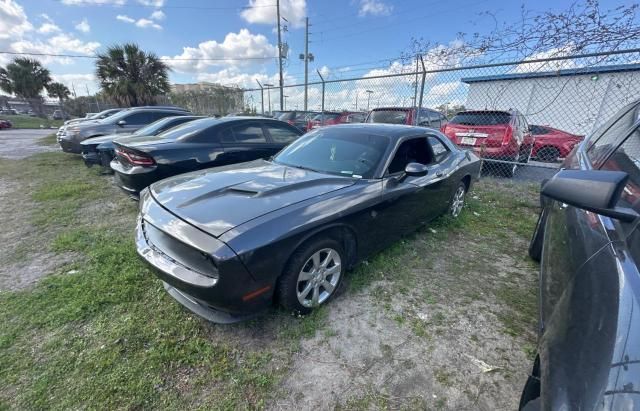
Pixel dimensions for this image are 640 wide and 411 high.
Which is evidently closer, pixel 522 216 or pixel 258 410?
pixel 258 410

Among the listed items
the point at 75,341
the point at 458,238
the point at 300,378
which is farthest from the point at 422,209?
the point at 75,341

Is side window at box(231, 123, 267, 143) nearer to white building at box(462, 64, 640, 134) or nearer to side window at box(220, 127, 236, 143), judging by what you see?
side window at box(220, 127, 236, 143)

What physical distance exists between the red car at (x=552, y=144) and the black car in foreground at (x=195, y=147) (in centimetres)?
783

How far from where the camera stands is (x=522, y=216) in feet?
15.5

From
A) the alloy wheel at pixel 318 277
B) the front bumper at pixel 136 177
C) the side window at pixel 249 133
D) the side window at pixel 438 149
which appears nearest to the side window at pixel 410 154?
the side window at pixel 438 149

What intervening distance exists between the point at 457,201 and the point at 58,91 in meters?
51.6

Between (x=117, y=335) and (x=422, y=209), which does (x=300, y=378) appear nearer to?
(x=117, y=335)

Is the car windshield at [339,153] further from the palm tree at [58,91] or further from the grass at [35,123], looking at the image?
the palm tree at [58,91]

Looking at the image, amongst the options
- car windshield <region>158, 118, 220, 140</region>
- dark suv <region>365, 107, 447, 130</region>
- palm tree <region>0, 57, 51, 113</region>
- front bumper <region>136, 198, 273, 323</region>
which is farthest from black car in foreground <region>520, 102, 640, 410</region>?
palm tree <region>0, 57, 51, 113</region>

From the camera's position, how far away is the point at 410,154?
3.31m

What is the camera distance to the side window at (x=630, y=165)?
1.37 meters

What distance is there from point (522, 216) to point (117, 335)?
5.44m

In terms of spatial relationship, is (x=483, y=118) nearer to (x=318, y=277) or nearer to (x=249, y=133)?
(x=249, y=133)

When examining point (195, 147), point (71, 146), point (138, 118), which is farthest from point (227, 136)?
point (71, 146)
